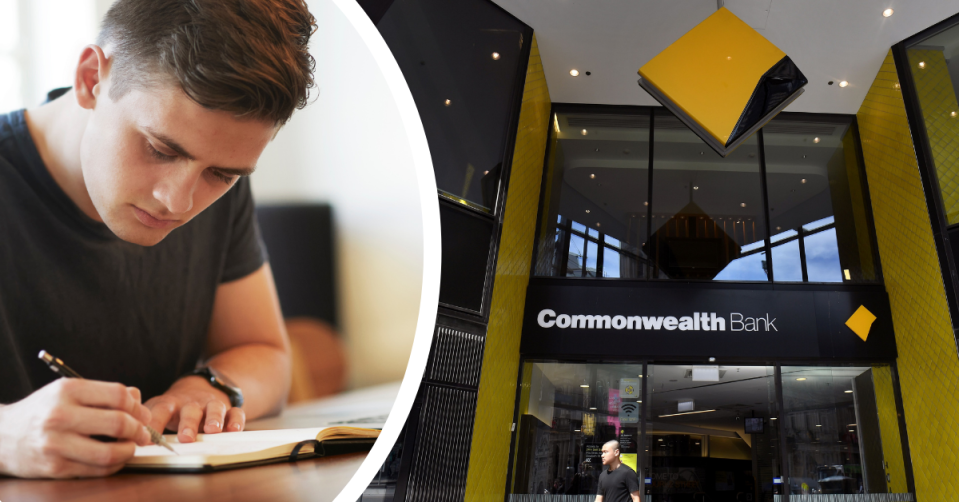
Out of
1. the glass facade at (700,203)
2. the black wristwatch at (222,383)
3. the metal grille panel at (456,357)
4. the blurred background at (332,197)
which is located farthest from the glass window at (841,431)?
the black wristwatch at (222,383)

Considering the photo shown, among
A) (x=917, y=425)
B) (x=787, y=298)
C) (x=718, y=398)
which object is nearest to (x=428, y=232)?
(x=718, y=398)

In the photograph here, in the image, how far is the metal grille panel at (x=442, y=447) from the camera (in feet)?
13.1

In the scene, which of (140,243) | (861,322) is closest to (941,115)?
(861,322)

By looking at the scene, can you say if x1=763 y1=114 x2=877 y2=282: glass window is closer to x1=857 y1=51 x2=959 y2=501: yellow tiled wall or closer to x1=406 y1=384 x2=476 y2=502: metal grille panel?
x1=857 y1=51 x2=959 y2=501: yellow tiled wall

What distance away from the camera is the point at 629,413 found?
5.79 metres

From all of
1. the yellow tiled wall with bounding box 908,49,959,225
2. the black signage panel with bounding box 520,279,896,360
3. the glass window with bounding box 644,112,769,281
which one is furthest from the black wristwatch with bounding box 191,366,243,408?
the yellow tiled wall with bounding box 908,49,959,225

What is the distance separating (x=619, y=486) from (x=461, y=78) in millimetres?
3585

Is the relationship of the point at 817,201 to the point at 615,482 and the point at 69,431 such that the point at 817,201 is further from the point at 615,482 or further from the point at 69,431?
the point at 69,431

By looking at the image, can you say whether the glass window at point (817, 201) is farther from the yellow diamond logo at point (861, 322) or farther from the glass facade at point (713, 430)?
the glass facade at point (713, 430)

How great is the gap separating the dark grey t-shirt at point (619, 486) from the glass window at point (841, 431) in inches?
87.4

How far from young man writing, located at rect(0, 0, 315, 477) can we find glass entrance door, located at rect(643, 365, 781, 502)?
4.90m

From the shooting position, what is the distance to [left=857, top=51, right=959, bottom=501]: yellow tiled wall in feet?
16.3

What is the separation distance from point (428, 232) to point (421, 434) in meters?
2.37

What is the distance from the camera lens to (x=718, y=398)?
19.2 ft
